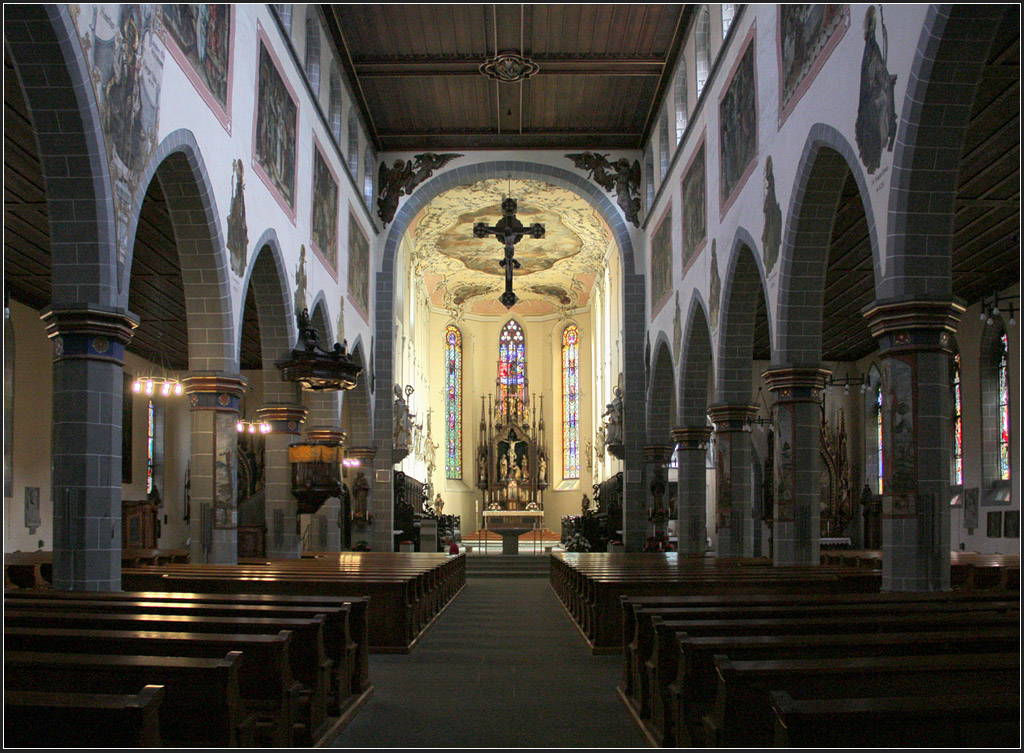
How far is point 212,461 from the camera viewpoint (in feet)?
44.8

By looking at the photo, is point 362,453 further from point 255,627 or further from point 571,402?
point 571,402

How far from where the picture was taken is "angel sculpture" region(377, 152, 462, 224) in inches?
1042

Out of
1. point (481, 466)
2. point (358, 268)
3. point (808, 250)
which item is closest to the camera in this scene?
point (808, 250)

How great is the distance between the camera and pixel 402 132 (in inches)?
1025

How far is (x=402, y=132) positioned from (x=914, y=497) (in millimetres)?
19603

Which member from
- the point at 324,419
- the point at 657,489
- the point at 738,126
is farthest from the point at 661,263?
the point at 324,419

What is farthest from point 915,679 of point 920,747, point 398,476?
point 398,476

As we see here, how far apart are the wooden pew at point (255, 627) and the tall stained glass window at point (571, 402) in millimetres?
37368

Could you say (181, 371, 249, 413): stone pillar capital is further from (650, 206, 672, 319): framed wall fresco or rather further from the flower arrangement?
the flower arrangement

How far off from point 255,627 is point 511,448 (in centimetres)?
3773

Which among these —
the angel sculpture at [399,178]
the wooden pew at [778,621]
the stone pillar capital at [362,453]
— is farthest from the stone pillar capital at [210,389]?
the angel sculpture at [399,178]

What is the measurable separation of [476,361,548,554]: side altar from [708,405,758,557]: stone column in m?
24.6

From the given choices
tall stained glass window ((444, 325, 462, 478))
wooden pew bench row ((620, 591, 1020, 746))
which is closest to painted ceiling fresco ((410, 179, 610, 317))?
tall stained glass window ((444, 325, 462, 478))

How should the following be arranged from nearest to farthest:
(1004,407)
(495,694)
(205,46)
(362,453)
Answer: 1. (495,694)
2. (205,46)
3. (1004,407)
4. (362,453)
